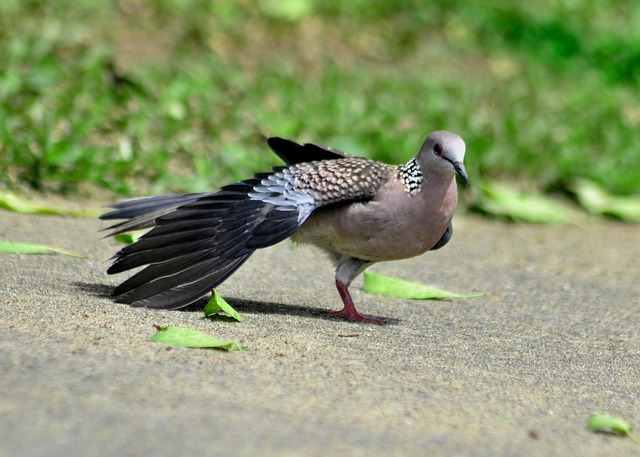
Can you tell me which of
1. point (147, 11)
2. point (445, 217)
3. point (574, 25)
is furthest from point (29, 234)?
point (574, 25)

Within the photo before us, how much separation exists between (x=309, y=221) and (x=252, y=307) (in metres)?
0.44

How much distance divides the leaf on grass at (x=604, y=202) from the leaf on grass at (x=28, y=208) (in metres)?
3.28

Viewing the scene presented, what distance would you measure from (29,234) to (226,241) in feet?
4.40

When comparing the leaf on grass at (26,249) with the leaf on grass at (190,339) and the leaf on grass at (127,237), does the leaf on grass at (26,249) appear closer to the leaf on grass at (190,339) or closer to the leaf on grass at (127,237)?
the leaf on grass at (127,237)

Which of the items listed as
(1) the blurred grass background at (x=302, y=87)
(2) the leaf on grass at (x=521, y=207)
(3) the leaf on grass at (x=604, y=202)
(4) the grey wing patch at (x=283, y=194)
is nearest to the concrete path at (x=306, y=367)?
(4) the grey wing patch at (x=283, y=194)

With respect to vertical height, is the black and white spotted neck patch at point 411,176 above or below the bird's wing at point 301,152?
below

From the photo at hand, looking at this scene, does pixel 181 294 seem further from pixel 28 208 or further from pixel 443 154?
pixel 28 208

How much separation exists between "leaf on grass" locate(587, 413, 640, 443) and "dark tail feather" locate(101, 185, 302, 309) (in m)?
1.51

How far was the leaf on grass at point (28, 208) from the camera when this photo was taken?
213 inches

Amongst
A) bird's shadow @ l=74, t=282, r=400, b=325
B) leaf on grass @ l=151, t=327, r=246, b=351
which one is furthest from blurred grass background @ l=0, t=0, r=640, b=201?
leaf on grass @ l=151, t=327, r=246, b=351

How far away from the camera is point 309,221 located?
4547 mm

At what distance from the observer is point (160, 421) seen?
2.76m

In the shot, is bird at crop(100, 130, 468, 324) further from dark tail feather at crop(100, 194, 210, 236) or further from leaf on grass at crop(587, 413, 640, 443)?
leaf on grass at crop(587, 413, 640, 443)

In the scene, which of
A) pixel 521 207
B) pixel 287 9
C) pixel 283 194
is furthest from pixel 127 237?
pixel 287 9
